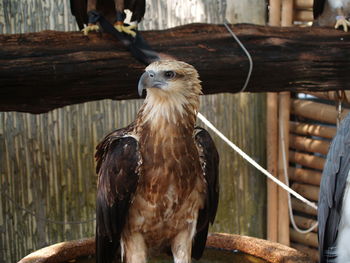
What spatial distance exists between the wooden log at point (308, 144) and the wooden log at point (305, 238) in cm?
71

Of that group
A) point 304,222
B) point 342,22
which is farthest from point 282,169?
point 342,22

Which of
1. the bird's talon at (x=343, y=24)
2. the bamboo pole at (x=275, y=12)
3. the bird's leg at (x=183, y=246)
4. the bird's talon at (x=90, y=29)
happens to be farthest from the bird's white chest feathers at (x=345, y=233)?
the bamboo pole at (x=275, y=12)

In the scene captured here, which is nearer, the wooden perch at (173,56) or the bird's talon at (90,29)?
the wooden perch at (173,56)

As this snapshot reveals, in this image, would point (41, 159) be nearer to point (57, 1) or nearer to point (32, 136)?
point (32, 136)

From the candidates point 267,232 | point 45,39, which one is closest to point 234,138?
point 267,232

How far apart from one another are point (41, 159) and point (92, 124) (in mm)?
481

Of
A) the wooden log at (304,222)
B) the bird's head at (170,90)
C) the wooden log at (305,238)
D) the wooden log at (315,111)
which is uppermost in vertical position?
the bird's head at (170,90)

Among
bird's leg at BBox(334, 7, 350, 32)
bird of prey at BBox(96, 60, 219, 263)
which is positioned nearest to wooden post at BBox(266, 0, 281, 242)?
bird's leg at BBox(334, 7, 350, 32)

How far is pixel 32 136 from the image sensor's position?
4754mm

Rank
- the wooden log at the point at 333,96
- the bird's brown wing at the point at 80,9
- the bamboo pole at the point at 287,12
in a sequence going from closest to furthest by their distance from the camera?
1. the bird's brown wing at the point at 80,9
2. the wooden log at the point at 333,96
3. the bamboo pole at the point at 287,12

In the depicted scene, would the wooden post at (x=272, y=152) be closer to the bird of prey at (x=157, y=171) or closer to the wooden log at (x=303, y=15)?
the wooden log at (x=303, y=15)

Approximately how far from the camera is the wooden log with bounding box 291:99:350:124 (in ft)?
15.9

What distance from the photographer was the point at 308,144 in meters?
5.06

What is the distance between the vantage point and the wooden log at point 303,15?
4938mm
